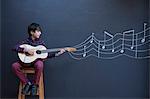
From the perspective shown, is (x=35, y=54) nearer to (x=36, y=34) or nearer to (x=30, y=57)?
(x=30, y=57)

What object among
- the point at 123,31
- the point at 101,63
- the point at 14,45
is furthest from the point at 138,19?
the point at 14,45

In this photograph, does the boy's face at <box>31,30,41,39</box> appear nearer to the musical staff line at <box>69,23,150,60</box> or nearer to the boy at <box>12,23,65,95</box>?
the boy at <box>12,23,65,95</box>

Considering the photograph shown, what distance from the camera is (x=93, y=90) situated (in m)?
3.97

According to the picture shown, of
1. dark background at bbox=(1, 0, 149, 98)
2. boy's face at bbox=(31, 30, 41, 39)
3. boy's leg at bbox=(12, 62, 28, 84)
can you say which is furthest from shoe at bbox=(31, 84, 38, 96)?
boy's face at bbox=(31, 30, 41, 39)

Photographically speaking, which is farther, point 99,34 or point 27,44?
point 99,34

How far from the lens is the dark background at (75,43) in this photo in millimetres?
3955

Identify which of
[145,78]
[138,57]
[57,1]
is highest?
[57,1]

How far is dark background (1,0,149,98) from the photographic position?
156 inches

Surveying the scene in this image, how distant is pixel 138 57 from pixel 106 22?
0.62m

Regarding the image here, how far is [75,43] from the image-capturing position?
395 centimetres

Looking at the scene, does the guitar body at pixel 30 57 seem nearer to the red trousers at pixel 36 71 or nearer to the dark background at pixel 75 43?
the red trousers at pixel 36 71

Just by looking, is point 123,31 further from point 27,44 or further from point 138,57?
point 27,44

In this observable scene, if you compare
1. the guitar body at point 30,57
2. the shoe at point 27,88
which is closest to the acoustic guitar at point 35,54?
the guitar body at point 30,57

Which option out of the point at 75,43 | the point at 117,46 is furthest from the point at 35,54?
the point at 117,46
